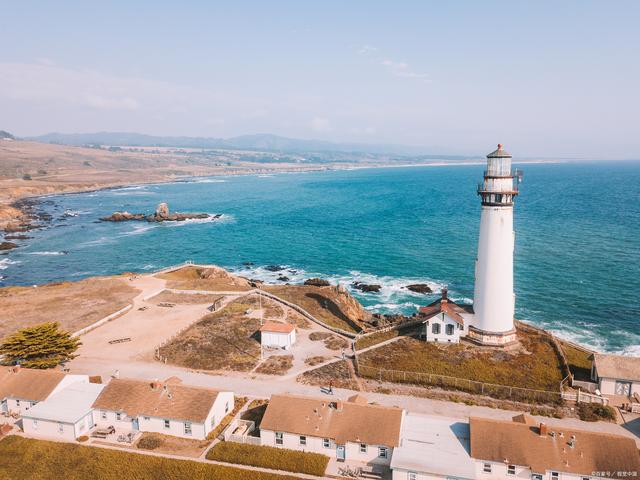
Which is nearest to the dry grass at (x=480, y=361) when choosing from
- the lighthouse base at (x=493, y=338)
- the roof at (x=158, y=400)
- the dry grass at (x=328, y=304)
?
the lighthouse base at (x=493, y=338)

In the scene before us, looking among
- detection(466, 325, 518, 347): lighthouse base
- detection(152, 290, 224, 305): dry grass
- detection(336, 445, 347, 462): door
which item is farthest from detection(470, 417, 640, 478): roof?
detection(152, 290, 224, 305): dry grass

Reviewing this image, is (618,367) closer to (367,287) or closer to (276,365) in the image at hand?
(276,365)

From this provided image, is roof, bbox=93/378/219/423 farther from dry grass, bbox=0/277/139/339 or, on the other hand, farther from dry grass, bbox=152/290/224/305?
dry grass, bbox=152/290/224/305

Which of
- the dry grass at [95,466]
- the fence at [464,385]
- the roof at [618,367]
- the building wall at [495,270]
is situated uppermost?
the building wall at [495,270]

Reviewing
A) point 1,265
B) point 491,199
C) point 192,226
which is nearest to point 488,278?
point 491,199

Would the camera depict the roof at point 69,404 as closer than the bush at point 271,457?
No

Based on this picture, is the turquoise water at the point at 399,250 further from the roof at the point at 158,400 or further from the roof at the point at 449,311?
the roof at the point at 158,400

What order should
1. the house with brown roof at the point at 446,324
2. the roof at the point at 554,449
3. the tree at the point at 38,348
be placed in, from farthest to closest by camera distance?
the house with brown roof at the point at 446,324 → the tree at the point at 38,348 → the roof at the point at 554,449
